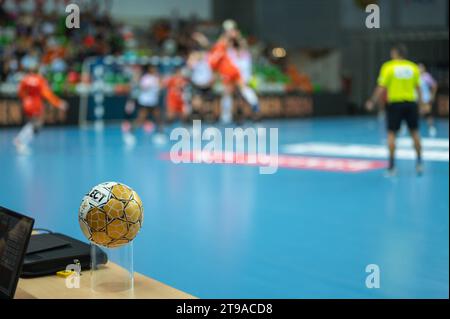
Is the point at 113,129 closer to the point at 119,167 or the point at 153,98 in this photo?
the point at 153,98

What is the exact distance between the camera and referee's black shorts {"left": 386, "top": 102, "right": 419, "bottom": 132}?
34.0 feet

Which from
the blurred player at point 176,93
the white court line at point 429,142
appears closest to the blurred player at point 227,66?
the blurred player at point 176,93

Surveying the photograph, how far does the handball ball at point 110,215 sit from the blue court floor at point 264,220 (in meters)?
1.08

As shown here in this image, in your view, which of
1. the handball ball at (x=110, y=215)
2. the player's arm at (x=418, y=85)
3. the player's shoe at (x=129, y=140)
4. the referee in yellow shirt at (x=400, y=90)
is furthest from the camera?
the player's shoe at (x=129, y=140)

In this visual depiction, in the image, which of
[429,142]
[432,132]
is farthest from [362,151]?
[432,132]

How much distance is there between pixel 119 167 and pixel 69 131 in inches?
350

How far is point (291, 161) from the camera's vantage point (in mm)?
12875

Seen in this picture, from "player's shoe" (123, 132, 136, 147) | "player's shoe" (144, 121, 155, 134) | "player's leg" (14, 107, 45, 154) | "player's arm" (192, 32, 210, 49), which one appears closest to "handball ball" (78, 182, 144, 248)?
"player's leg" (14, 107, 45, 154)

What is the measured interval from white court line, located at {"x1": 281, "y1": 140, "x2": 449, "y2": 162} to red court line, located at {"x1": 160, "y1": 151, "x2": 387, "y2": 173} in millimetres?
847

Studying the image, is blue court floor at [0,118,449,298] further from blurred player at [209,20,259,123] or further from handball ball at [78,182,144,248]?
blurred player at [209,20,259,123]

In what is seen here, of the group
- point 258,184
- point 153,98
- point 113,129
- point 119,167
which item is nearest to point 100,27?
point 113,129

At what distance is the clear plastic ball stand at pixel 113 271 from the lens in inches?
99.3

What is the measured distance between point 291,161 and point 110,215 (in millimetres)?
10628

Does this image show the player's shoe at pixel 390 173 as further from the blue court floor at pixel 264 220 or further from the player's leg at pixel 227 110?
the player's leg at pixel 227 110
